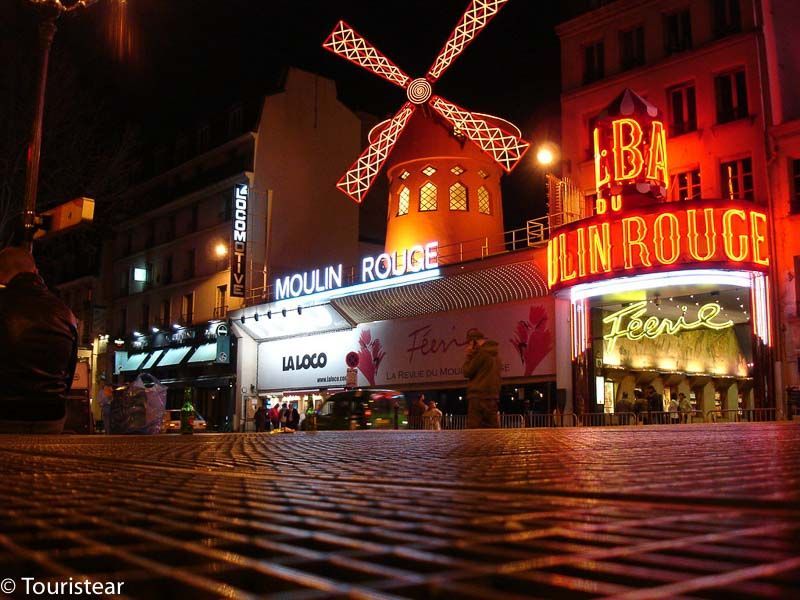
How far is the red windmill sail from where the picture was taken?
2478 cm

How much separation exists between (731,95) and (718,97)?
284mm

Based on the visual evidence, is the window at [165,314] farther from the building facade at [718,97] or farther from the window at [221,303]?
the building facade at [718,97]

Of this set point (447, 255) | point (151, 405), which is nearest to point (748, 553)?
point (151, 405)

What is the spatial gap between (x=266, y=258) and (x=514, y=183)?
10091 mm

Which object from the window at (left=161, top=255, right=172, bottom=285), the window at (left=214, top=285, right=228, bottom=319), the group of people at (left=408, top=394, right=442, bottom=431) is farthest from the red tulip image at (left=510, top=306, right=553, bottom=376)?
the window at (left=161, top=255, right=172, bottom=285)

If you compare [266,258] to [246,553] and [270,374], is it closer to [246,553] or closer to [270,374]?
[270,374]

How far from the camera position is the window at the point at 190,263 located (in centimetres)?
3559

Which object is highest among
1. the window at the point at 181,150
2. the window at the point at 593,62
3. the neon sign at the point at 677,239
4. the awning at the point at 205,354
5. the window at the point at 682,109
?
the window at the point at 181,150

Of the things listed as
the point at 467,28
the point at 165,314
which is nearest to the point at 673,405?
the point at 467,28

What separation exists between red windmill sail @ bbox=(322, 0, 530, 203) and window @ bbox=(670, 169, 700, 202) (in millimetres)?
6236

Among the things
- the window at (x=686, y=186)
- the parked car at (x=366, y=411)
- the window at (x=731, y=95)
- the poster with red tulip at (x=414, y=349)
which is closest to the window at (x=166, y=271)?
the poster with red tulip at (x=414, y=349)

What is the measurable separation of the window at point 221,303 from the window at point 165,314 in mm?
4552

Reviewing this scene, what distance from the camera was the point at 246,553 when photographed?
0.60m

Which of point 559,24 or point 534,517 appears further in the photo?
Result: point 559,24
